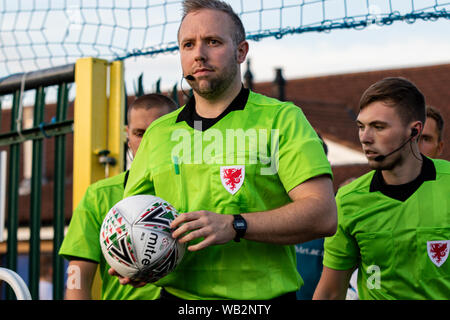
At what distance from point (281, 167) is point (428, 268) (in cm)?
145

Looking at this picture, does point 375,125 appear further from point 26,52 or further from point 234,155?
point 26,52

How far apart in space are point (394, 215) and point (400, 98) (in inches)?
27.8

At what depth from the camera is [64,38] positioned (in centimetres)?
618

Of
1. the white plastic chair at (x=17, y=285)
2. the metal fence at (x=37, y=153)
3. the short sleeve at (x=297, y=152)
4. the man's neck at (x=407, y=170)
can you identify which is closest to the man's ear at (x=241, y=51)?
the short sleeve at (x=297, y=152)

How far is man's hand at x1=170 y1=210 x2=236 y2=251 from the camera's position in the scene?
2.63m

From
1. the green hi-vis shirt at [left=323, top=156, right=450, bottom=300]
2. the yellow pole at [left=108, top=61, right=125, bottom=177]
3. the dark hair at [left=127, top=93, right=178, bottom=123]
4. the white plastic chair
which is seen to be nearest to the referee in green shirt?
the green hi-vis shirt at [left=323, top=156, right=450, bottom=300]

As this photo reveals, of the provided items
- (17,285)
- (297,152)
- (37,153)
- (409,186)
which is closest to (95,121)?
(37,153)

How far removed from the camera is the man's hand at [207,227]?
8.62 feet

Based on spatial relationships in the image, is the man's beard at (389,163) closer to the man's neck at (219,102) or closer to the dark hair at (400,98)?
the dark hair at (400,98)

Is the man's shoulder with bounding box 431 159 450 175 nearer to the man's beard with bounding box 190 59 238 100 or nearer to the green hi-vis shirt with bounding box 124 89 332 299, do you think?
the green hi-vis shirt with bounding box 124 89 332 299

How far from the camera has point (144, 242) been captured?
2.89 metres

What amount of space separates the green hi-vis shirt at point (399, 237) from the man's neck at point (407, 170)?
0.03 metres

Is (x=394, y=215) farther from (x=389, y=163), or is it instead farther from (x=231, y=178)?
(x=231, y=178)

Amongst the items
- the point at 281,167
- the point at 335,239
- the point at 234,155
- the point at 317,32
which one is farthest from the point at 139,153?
the point at 317,32
